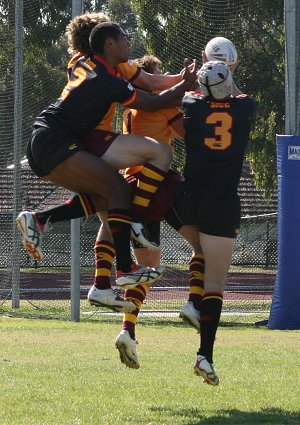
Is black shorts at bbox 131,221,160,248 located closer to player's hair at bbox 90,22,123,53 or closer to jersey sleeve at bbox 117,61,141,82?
jersey sleeve at bbox 117,61,141,82

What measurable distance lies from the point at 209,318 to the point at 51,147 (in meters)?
1.59

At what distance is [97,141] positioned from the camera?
25.9 ft

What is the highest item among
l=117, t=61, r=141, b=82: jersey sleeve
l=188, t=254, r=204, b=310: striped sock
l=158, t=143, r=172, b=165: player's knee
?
l=117, t=61, r=141, b=82: jersey sleeve

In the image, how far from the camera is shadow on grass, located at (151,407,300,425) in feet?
23.7

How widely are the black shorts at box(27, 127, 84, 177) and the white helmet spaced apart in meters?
0.91

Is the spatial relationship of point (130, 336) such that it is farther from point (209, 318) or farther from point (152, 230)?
point (152, 230)

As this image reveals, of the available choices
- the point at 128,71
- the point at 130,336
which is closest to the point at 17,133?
the point at 128,71

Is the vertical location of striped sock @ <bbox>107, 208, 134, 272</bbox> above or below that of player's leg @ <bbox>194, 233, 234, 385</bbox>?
above

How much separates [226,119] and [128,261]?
3.78ft

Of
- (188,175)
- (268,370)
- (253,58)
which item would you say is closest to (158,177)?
(188,175)

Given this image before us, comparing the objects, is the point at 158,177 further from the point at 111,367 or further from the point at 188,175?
the point at 111,367

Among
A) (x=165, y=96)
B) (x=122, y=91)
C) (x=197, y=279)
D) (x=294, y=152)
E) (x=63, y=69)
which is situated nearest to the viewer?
(x=122, y=91)

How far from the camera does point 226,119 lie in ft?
25.9

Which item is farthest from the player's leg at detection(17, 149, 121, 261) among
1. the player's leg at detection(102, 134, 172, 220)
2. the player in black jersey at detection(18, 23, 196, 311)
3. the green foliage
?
the green foliage
